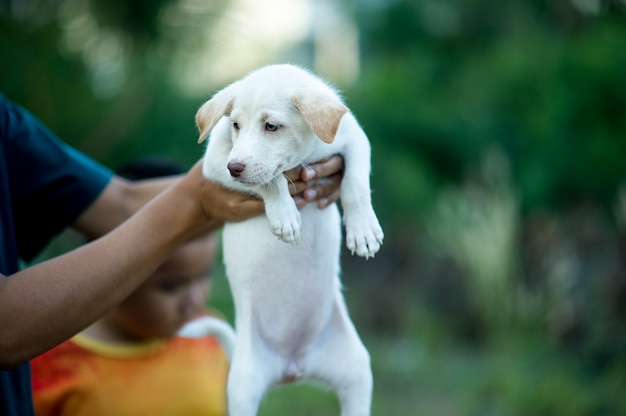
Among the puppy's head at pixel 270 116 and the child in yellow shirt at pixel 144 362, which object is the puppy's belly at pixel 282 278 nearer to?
the puppy's head at pixel 270 116

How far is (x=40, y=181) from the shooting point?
219 centimetres

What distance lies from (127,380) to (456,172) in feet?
18.3

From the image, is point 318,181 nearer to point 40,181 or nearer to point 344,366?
point 344,366

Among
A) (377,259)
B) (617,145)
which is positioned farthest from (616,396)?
(377,259)

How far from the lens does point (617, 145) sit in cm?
571

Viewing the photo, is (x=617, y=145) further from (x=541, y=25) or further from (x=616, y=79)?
(x=541, y=25)

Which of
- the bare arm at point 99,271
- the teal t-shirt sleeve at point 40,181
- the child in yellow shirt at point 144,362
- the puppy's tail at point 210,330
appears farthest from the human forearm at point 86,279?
the child in yellow shirt at point 144,362

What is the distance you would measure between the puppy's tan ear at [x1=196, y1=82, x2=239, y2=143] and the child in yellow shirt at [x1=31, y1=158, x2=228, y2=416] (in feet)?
2.72

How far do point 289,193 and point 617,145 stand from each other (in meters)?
4.66

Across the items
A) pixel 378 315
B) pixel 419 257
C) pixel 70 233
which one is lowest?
pixel 378 315

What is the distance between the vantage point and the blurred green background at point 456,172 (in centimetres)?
491

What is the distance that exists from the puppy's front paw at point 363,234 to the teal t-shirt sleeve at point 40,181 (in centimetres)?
97

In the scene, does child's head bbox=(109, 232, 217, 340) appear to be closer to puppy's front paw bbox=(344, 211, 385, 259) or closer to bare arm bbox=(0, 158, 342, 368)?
bare arm bbox=(0, 158, 342, 368)

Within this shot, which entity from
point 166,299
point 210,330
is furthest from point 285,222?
point 166,299
